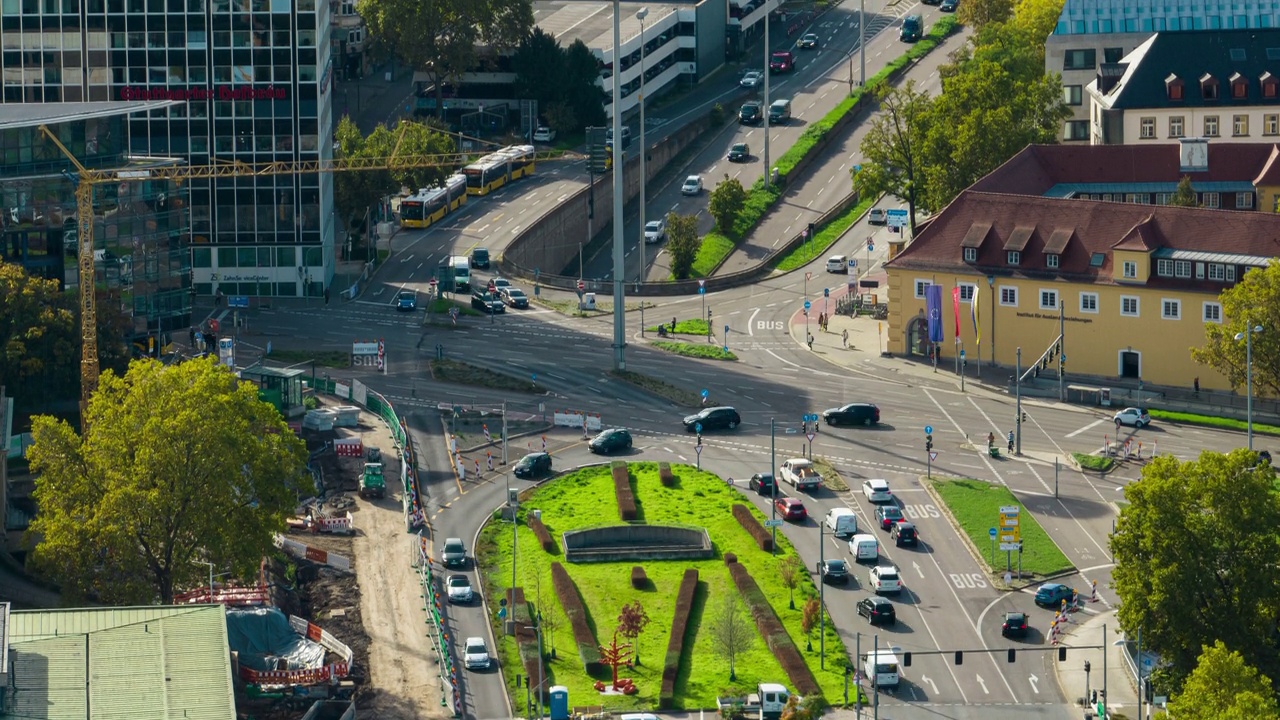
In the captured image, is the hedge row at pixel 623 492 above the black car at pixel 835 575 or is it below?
above

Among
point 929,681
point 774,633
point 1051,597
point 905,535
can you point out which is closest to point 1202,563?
point 929,681

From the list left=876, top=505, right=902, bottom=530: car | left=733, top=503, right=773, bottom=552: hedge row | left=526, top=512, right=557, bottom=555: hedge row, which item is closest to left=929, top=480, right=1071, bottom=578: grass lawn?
left=876, top=505, right=902, bottom=530: car

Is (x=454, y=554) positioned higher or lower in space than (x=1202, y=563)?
lower

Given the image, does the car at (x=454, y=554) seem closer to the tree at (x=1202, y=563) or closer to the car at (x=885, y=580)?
the car at (x=885, y=580)

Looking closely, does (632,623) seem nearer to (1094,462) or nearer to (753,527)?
(753,527)

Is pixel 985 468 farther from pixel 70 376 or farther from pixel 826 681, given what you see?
pixel 70 376

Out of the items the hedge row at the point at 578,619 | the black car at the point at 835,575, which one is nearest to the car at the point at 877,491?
the black car at the point at 835,575

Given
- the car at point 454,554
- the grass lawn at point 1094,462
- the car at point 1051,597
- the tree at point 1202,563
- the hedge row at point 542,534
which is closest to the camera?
the tree at point 1202,563
